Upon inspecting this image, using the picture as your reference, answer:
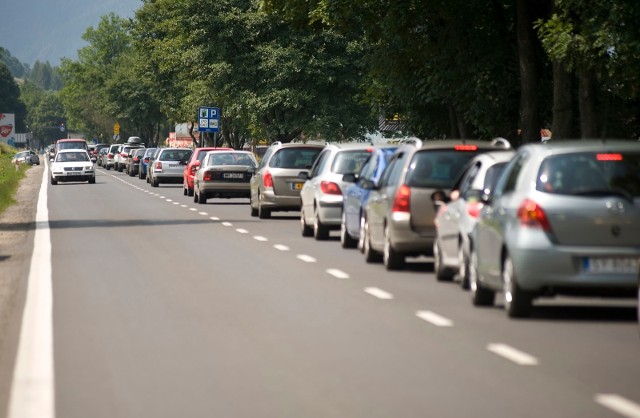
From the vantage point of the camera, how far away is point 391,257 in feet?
59.8

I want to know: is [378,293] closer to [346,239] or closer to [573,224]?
[573,224]

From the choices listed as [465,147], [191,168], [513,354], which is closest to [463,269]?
[465,147]

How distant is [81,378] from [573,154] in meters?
5.16

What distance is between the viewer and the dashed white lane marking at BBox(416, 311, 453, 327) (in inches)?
495

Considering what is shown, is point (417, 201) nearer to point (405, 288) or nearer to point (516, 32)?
point (405, 288)

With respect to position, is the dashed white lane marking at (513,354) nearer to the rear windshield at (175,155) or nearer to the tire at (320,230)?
the tire at (320,230)

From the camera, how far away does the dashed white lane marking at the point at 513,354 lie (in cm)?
1019

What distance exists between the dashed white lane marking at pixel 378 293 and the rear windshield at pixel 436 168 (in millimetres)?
2294

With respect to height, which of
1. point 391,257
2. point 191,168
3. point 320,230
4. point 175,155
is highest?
point 391,257

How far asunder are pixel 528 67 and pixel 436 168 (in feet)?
46.2

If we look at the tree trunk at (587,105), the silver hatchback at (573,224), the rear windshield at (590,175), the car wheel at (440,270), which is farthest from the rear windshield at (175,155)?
the rear windshield at (590,175)

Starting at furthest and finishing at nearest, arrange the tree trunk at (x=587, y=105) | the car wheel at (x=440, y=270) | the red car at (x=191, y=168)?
the red car at (x=191, y=168) < the tree trunk at (x=587, y=105) < the car wheel at (x=440, y=270)

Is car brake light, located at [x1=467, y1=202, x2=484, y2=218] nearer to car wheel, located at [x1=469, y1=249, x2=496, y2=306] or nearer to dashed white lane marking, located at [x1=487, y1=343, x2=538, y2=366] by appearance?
car wheel, located at [x1=469, y1=249, x2=496, y2=306]

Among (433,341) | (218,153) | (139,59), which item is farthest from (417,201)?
(139,59)
